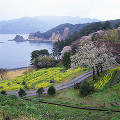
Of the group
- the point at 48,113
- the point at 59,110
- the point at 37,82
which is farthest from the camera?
the point at 37,82

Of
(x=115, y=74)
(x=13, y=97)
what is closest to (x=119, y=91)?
(x=115, y=74)

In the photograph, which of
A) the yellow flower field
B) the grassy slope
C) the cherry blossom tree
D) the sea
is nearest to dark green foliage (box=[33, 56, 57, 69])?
the yellow flower field

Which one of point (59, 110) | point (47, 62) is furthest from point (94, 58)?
point (47, 62)

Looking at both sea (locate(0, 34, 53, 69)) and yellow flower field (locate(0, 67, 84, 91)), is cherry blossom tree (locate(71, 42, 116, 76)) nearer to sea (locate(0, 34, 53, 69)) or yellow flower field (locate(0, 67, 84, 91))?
yellow flower field (locate(0, 67, 84, 91))

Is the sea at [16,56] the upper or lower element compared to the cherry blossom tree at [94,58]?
lower

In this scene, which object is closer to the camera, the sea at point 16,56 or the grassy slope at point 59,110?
the grassy slope at point 59,110

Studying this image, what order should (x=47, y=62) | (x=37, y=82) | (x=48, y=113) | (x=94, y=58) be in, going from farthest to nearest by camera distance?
1. (x=47, y=62)
2. (x=37, y=82)
3. (x=94, y=58)
4. (x=48, y=113)

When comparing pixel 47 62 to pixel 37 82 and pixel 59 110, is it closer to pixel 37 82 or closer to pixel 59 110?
pixel 37 82

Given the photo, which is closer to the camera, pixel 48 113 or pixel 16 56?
pixel 48 113

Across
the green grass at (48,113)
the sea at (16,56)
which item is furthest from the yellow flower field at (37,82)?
the sea at (16,56)

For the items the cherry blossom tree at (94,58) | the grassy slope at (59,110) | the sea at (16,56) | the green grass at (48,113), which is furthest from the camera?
the sea at (16,56)

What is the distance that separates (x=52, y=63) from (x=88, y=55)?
30198 mm

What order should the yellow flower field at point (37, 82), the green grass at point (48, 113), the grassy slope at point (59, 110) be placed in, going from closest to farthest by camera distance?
the grassy slope at point (59, 110) < the green grass at point (48, 113) < the yellow flower field at point (37, 82)

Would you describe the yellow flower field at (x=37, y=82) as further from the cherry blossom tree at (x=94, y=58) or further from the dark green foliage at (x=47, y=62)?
the dark green foliage at (x=47, y=62)
